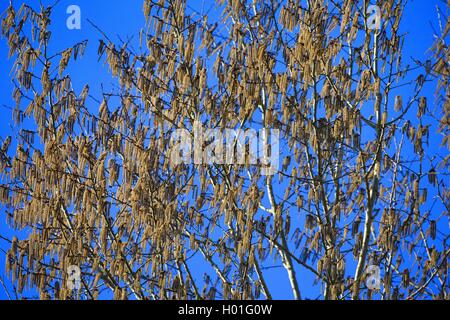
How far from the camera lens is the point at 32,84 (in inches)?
362

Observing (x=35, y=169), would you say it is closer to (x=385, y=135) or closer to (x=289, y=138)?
(x=289, y=138)

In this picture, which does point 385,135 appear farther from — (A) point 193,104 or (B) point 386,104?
(A) point 193,104

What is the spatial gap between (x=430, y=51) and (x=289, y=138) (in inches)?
60.8

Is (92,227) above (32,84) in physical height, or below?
below

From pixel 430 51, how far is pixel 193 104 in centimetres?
215

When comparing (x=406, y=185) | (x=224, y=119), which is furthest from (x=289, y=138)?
(x=406, y=185)

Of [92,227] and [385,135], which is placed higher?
[385,135]

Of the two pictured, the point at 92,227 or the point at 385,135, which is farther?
the point at 385,135

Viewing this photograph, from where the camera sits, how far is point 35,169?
9273 millimetres

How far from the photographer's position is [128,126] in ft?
30.7
